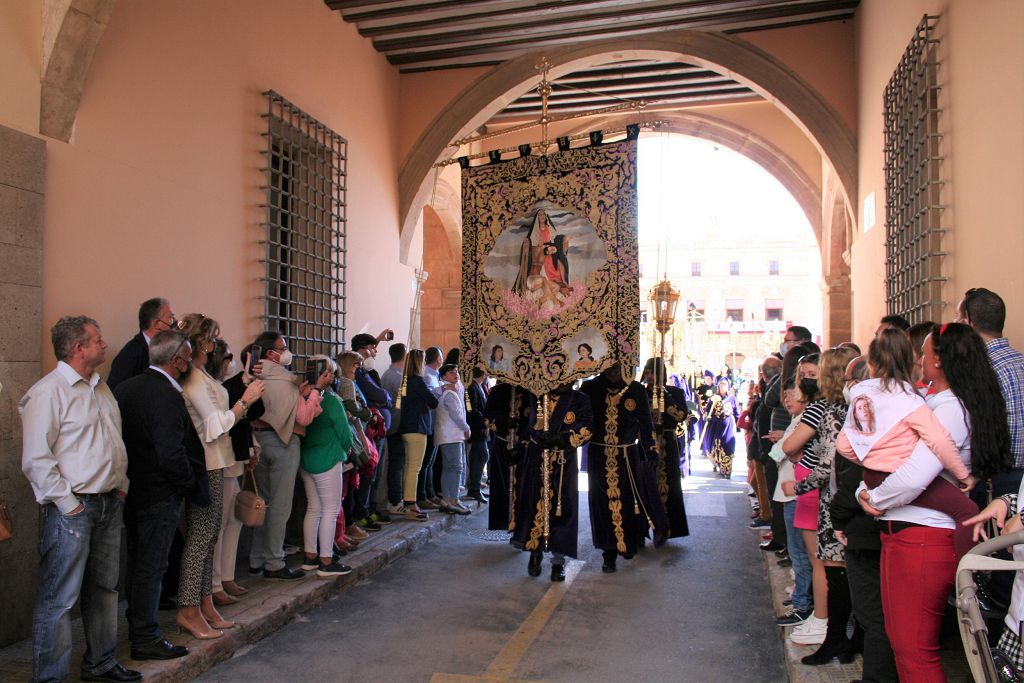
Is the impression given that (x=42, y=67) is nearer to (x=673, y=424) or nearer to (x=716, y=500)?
(x=673, y=424)

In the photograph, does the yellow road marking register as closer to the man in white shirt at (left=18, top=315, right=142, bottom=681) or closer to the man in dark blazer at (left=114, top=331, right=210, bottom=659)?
the man in dark blazer at (left=114, top=331, right=210, bottom=659)

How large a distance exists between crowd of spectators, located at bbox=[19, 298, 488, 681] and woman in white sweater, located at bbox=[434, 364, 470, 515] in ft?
4.48

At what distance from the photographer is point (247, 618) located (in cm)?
475

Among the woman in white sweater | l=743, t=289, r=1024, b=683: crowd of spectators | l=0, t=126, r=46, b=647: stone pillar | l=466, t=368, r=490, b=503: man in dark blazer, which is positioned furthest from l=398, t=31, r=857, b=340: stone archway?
l=743, t=289, r=1024, b=683: crowd of spectators

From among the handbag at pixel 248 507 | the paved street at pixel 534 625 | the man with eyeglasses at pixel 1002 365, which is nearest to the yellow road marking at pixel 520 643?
the paved street at pixel 534 625

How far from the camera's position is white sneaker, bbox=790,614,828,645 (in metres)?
4.29

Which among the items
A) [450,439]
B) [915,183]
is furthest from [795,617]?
[450,439]

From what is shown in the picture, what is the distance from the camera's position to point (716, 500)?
989cm

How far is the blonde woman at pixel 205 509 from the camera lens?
4.39 metres

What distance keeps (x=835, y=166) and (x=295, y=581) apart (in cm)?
679

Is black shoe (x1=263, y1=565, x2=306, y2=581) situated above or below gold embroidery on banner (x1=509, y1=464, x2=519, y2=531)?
below

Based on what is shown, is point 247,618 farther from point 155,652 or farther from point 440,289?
point 440,289

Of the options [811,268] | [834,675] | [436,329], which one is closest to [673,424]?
[834,675]

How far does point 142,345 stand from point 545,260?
10.4 feet
